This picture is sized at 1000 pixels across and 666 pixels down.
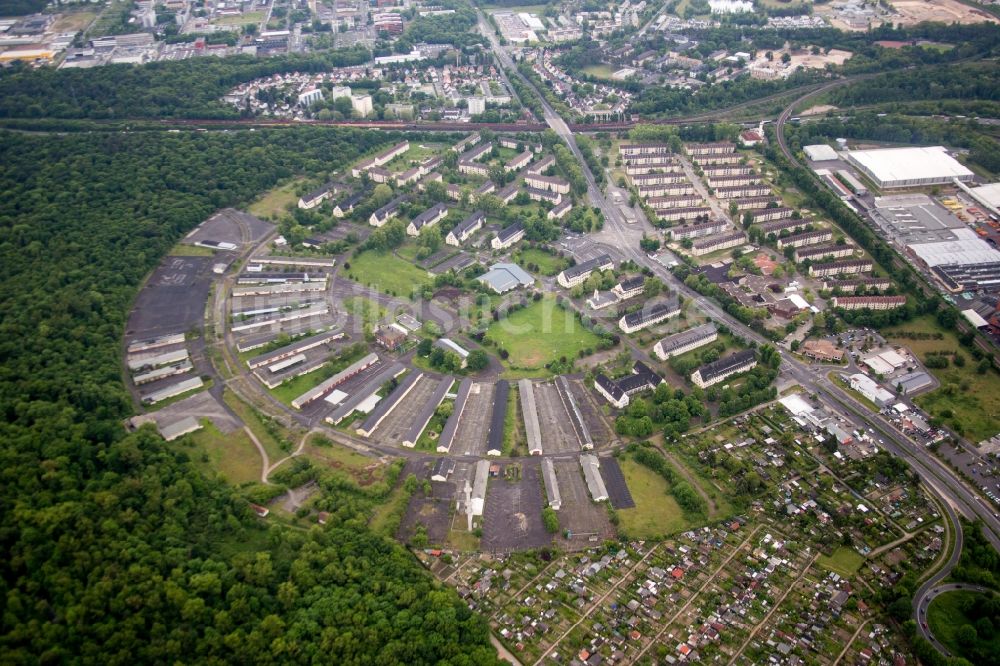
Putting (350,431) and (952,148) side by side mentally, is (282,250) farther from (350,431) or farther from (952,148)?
(952,148)

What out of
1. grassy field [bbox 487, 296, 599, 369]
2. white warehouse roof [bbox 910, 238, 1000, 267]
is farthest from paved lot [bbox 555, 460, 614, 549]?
white warehouse roof [bbox 910, 238, 1000, 267]

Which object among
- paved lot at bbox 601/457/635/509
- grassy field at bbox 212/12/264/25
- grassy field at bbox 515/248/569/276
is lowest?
paved lot at bbox 601/457/635/509

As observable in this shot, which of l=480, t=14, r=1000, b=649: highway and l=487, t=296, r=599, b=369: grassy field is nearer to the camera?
l=480, t=14, r=1000, b=649: highway

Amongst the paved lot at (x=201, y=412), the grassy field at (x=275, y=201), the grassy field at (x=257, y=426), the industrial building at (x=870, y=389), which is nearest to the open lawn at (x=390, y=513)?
the grassy field at (x=257, y=426)

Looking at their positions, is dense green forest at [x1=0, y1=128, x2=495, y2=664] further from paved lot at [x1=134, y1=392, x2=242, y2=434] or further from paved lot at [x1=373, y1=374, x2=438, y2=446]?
paved lot at [x1=373, y1=374, x2=438, y2=446]

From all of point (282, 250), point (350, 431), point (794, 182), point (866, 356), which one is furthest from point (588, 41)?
point (350, 431)

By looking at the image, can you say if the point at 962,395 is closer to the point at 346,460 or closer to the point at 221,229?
the point at 346,460

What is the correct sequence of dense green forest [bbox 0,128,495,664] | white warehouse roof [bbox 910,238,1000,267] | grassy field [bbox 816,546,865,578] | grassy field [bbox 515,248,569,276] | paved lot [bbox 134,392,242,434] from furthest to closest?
1. grassy field [bbox 515,248,569,276]
2. white warehouse roof [bbox 910,238,1000,267]
3. paved lot [bbox 134,392,242,434]
4. grassy field [bbox 816,546,865,578]
5. dense green forest [bbox 0,128,495,664]
